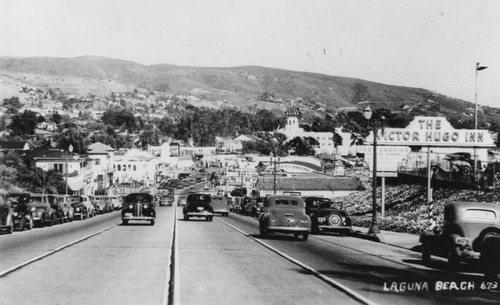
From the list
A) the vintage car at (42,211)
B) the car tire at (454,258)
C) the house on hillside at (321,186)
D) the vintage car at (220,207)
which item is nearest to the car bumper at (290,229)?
the car tire at (454,258)

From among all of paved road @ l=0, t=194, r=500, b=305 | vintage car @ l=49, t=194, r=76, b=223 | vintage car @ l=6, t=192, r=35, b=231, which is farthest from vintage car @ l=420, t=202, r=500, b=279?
vintage car @ l=49, t=194, r=76, b=223

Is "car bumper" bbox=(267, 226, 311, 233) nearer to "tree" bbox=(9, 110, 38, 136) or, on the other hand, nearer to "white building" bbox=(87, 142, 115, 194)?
"white building" bbox=(87, 142, 115, 194)

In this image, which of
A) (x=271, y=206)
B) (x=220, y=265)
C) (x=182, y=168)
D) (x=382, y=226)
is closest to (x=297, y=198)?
(x=271, y=206)

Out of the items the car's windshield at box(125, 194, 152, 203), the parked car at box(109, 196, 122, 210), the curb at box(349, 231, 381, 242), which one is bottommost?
the parked car at box(109, 196, 122, 210)

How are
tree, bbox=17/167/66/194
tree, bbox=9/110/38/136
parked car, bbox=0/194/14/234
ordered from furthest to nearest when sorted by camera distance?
tree, bbox=9/110/38/136
tree, bbox=17/167/66/194
parked car, bbox=0/194/14/234

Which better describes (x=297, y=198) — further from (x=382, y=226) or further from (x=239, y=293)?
(x=239, y=293)

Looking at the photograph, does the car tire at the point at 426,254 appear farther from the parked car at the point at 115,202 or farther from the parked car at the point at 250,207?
the parked car at the point at 115,202

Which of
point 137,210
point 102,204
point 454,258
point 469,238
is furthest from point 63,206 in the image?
point 469,238
